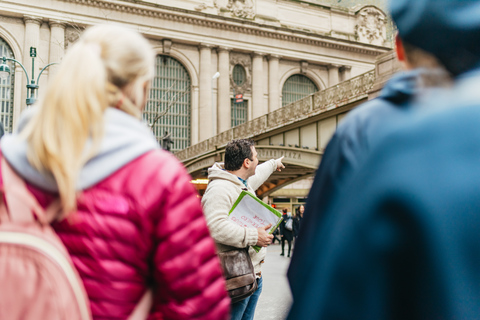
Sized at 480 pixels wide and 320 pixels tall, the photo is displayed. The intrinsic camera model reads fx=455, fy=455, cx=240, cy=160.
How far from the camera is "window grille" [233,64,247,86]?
41.2 metres

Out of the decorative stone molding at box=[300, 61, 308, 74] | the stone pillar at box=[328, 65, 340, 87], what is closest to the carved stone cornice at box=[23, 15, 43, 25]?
the decorative stone molding at box=[300, 61, 308, 74]

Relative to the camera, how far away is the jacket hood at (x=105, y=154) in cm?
144

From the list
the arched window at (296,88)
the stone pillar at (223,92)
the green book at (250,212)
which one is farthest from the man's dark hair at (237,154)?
the arched window at (296,88)

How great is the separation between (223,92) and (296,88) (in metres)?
8.56

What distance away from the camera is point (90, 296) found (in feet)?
4.66

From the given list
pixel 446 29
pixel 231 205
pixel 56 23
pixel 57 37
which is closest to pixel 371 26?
pixel 56 23

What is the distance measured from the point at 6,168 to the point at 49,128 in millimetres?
208

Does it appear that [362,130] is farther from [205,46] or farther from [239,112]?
[239,112]

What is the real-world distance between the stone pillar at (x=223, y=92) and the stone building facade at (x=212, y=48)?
88mm

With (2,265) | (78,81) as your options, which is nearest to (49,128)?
(78,81)

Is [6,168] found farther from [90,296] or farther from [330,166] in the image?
[330,166]

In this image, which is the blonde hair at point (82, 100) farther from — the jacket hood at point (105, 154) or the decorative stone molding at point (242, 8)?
the decorative stone molding at point (242, 8)

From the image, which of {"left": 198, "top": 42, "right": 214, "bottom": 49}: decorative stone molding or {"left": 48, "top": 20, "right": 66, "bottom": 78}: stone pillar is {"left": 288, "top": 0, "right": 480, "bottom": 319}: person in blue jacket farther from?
{"left": 198, "top": 42, "right": 214, "bottom": 49}: decorative stone molding

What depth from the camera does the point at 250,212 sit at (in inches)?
141
